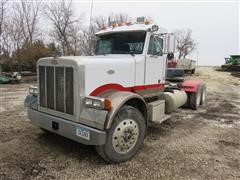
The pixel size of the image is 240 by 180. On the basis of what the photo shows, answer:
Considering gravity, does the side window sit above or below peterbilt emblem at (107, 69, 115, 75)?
above

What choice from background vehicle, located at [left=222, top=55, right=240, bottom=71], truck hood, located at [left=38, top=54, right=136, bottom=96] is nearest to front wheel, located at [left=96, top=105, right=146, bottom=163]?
truck hood, located at [left=38, top=54, right=136, bottom=96]

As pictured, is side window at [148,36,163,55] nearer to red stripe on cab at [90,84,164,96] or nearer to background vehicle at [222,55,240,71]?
red stripe on cab at [90,84,164,96]

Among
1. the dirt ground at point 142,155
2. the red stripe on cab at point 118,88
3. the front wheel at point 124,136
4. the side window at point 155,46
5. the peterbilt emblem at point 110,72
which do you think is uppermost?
the side window at point 155,46

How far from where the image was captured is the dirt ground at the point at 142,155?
3.42 m

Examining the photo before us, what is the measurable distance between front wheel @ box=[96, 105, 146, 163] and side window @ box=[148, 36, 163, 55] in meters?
1.53

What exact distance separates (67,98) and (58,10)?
1154 inches

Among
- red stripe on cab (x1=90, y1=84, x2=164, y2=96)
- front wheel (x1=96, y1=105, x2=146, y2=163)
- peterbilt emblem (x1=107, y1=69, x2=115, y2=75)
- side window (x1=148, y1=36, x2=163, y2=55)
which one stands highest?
side window (x1=148, y1=36, x2=163, y2=55)

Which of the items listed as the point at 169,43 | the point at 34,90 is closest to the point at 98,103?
the point at 34,90

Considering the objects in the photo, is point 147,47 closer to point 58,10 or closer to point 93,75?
point 93,75

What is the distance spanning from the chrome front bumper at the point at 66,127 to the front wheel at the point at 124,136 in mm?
211

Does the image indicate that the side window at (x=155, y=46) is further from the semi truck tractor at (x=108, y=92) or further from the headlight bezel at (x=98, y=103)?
the headlight bezel at (x=98, y=103)

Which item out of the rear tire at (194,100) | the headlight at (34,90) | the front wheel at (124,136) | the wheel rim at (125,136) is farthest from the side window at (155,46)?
the rear tire at (194,100)

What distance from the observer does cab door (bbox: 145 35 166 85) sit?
483cm

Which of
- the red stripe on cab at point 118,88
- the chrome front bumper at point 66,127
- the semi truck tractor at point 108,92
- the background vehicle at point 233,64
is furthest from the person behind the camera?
the background vehicle at point 233,64
